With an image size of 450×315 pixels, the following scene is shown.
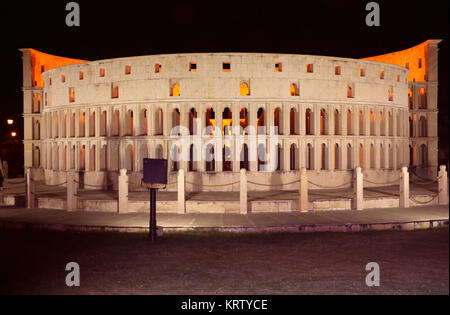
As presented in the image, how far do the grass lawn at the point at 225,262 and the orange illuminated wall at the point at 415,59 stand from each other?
21587 mm

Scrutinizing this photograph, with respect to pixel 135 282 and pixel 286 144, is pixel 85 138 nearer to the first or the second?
pixel 286 144

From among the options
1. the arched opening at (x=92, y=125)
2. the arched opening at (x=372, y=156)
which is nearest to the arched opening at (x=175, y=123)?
the arched opening at (x=92, y=125)

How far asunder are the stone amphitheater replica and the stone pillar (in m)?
3.59

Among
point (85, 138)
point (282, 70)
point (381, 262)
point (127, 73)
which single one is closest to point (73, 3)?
point (127, 73)

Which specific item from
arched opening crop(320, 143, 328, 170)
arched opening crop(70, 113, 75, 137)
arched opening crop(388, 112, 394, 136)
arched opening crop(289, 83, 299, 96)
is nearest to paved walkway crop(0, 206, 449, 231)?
arched opening crop(320, 143, 328, 170)

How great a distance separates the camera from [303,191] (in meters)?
17.1

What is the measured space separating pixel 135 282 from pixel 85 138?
1923 centimetres

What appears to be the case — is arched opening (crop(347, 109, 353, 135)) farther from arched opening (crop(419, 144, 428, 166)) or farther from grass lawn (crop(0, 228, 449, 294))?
grass lawn (crop(0, 228, 449, 294))

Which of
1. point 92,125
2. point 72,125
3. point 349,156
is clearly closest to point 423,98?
point 349,156

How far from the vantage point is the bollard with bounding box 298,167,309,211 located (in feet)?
55.8

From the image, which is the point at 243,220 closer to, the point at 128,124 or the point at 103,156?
the point at 128,124

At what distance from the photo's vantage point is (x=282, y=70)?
2317cm

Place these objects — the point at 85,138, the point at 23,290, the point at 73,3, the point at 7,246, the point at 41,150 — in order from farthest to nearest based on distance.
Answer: the point at 41,150 → the point at 85,138 → the point at 73,3 → the point at 7,246 → the point at 23,290

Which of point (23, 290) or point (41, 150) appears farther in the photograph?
point (41, 150)
